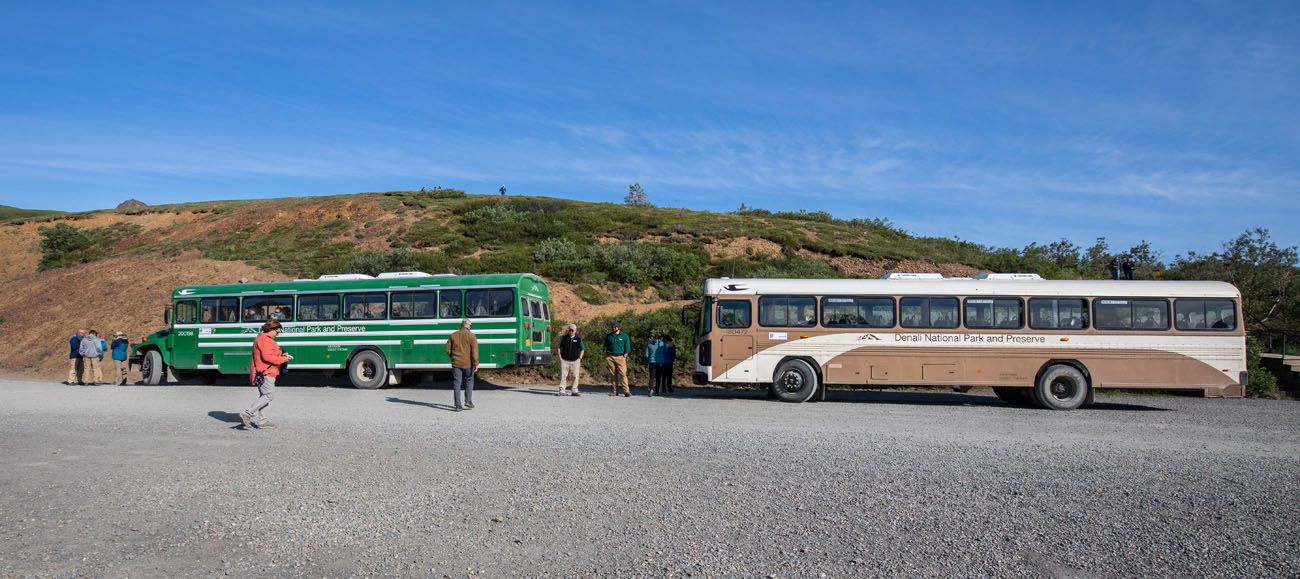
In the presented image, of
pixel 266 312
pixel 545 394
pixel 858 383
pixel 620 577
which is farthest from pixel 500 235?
pixel 620 577

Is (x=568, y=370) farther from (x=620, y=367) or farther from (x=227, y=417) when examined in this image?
(x=227, y=417)

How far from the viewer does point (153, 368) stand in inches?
906

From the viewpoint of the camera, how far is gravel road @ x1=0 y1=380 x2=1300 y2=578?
19.2 feet

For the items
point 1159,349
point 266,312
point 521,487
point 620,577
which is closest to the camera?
point 620,577

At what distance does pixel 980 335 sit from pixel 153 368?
823 inches

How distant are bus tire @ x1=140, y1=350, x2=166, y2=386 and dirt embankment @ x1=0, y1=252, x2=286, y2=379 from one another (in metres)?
7.65

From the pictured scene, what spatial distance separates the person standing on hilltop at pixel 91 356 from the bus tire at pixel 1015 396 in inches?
889

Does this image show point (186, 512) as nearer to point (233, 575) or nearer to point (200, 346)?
point (233, 575)

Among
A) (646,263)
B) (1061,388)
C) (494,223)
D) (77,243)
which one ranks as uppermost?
(494,223)

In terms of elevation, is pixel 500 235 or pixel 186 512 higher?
pixel 500 235

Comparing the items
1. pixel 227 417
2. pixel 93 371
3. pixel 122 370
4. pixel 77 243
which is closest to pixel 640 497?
pixel 227 417

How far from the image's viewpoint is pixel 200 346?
22.4 metres

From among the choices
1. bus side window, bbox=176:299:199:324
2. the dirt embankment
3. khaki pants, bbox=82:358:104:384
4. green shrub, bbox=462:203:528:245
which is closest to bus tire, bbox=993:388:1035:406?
bus side window, bbox=176:299:199:324

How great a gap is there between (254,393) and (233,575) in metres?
14.8
